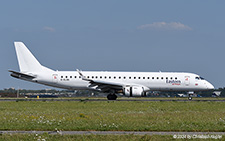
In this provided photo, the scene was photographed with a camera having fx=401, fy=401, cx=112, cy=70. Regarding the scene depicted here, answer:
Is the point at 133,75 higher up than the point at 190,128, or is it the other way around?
the point at 133,75

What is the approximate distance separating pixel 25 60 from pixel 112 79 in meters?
11.6

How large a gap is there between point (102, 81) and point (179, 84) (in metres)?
9.96

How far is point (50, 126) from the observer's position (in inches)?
736

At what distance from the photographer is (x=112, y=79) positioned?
5059 cm

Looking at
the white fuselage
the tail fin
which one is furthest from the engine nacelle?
the tail fin

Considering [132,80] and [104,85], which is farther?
[132,80]

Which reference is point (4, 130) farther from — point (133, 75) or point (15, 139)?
point (133, 75)

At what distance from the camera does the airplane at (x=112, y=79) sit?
5009cm

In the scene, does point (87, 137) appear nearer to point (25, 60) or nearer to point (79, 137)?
point (79, 137)

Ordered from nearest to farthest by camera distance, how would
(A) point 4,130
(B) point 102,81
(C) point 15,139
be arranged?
(C) point 15,139, (A) point 4,130, (B) point 102,81

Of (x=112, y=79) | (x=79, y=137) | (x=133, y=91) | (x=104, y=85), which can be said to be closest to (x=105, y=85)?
(x=104, y=85)

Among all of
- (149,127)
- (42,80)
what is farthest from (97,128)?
(42,80)

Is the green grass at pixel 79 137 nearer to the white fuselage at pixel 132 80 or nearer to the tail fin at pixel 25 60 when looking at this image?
the white fuselage at pixel 132 80

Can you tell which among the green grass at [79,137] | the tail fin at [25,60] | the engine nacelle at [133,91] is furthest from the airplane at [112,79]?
the green grass at [79,137]
